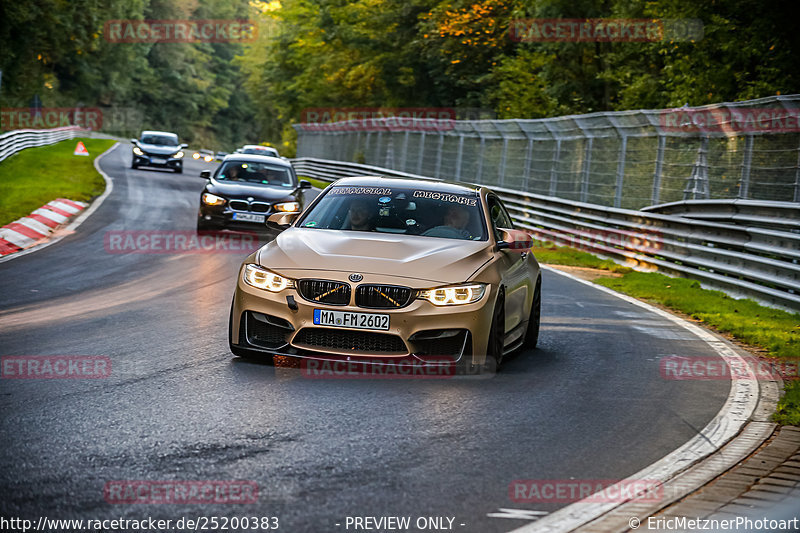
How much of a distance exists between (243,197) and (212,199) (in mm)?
560

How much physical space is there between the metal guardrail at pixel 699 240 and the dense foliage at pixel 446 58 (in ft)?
33.8

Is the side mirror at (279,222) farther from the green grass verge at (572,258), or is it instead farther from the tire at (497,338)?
the green grass verge at (572,258)

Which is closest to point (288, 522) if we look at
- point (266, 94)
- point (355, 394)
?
point (355, 394)

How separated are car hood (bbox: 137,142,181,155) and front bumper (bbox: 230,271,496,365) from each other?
36.6 metres

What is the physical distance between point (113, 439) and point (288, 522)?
5.43ft

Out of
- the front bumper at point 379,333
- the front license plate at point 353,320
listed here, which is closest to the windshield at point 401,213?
the front bumper at point 379,333

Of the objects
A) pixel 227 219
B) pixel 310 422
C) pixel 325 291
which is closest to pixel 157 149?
pixel 227 219

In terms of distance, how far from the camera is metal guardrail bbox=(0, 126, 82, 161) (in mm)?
38250

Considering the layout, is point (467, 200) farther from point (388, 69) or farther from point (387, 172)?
point (388, 69)

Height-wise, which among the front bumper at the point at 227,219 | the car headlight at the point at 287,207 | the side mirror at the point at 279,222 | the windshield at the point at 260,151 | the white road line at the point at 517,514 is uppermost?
the windshield at the point at 260,151

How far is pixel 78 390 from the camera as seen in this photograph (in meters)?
7.20

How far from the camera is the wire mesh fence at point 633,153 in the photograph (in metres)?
16.4

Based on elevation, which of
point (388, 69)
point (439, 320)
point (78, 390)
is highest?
point (388, 69)

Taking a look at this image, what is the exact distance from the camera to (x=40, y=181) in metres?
30.5
